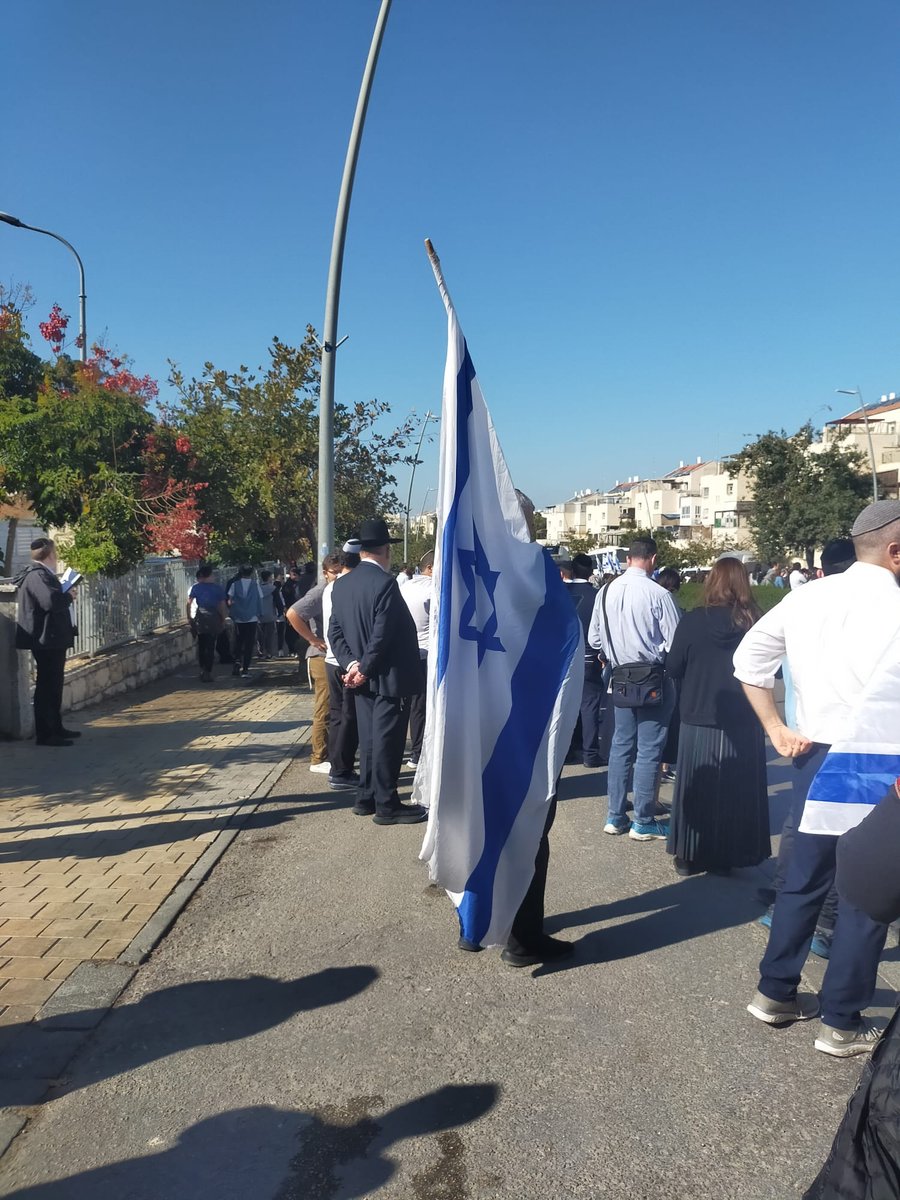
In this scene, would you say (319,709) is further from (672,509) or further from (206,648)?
(672,509)

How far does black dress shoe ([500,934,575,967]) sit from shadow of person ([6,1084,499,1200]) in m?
0.94

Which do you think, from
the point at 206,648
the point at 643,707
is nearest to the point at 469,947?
the point at 643,707

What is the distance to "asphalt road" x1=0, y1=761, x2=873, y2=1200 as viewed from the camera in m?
2.68

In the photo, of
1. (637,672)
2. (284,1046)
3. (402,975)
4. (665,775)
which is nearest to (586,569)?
(665,775)

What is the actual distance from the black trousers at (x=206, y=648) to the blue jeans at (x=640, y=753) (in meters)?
8.98

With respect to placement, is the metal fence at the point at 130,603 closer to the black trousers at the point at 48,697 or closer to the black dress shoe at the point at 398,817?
the black trousers at the point at 48,697

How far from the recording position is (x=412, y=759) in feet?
26.6

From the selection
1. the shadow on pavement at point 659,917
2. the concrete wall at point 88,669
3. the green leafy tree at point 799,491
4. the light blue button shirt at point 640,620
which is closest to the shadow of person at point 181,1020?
the shadow on pavement at point 659,917

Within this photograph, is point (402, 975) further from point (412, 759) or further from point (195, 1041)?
point (412, 759)

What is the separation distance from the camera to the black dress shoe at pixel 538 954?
404 cm

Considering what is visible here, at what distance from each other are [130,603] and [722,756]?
9.78 m

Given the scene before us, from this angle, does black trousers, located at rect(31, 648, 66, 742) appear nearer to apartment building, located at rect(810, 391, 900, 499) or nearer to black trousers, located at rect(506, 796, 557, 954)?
black trousers, located at rect(506, 796, 557, 954)

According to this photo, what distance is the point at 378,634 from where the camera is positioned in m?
6.07

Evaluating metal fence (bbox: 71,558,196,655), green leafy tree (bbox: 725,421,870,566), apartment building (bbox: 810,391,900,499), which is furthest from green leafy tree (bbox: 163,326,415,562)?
apartment building (bbox: 810,391,900,499)
